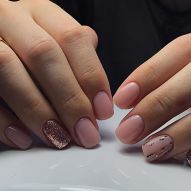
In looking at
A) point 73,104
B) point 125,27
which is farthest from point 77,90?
point 125,27

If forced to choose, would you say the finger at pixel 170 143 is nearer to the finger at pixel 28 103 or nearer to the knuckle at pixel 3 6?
the finger at pixel 28 103

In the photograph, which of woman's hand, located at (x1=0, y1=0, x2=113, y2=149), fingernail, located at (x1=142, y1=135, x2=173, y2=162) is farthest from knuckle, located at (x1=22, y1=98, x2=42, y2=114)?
fingernail, located at (x1=142, y1=135, x2=173, y2=162)

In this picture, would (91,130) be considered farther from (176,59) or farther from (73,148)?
(176,59)

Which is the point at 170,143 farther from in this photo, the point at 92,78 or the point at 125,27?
the point at 125,27

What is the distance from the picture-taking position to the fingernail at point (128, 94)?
433 mm

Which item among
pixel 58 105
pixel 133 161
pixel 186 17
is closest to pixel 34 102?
pixel 58 105

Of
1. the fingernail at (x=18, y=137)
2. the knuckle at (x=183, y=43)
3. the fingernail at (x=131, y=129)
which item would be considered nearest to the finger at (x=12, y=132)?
the fingernail at (x=18, y=137)

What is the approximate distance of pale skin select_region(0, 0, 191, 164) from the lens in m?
0.42

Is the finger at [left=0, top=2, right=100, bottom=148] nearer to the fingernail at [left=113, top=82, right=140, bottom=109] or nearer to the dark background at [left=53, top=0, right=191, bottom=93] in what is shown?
the fingernail at [left=113, top=82, right=140, bottom=109]

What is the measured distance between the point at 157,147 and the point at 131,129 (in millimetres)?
37

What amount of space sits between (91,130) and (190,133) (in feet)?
0.35

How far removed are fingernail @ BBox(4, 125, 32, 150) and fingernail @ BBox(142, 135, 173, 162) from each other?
0.13m

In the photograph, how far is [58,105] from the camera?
429mm

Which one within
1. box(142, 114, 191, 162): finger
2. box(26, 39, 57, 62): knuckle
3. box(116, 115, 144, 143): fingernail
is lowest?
box(142, 114, 191, 162): finger
